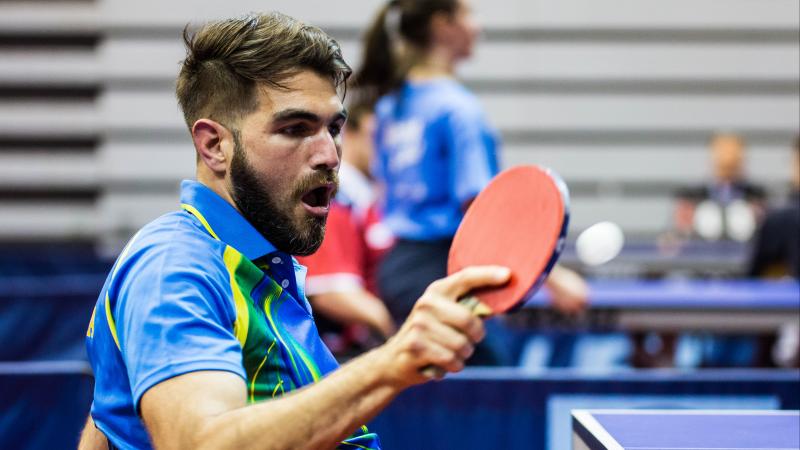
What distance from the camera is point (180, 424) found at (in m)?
1.06

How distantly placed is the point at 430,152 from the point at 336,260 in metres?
0.58

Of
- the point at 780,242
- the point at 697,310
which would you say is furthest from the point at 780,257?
the point at 697,310

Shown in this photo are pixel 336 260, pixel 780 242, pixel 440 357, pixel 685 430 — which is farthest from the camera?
pixel 780 242

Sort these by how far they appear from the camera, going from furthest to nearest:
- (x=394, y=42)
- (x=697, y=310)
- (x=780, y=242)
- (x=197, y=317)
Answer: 1. (x=780, y=242)
2. (x=697, y=310)
3. (x=394, y=42)
4. (x=197, y=317)

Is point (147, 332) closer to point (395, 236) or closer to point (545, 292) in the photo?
point (395, 236)

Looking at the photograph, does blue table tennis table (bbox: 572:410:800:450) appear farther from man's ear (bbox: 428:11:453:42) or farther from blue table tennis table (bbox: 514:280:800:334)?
blue table tennis table (bbox: 514:280:800:334)

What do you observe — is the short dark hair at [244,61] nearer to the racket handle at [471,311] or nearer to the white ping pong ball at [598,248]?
the racket handle at [471,311]

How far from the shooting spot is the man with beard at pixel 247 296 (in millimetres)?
1059

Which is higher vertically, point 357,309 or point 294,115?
point 357,309

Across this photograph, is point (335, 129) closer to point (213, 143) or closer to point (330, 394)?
point (213, 143)

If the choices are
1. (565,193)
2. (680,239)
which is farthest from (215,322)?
(680,239)

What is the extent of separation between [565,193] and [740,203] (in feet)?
21.6

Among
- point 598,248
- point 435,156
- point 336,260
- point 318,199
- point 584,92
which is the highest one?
point 584,92

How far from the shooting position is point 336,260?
3379mm
